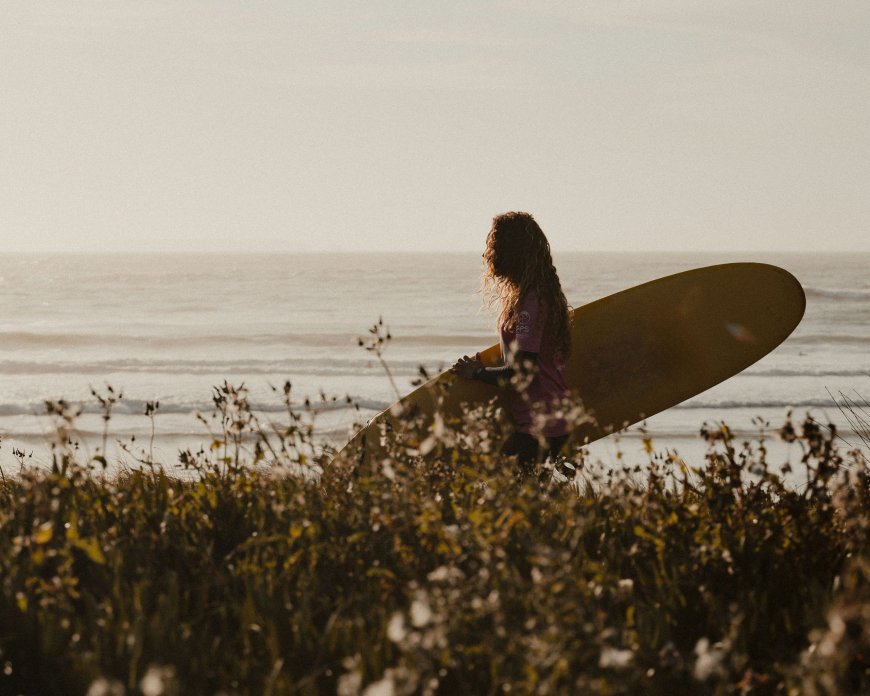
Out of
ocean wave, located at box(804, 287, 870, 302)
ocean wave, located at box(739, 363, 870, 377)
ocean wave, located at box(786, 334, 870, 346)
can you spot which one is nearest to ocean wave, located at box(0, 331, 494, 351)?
ocean wave, located at box(786, 334, 870, 346)

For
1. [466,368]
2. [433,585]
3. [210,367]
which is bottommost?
[210,367]

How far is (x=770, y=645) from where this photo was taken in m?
2.44

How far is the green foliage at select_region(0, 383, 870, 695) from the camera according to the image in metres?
1.96

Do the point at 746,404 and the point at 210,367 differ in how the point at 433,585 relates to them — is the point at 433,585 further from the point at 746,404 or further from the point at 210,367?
the point at 210,367

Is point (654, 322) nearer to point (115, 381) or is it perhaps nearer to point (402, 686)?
point (402, 686)

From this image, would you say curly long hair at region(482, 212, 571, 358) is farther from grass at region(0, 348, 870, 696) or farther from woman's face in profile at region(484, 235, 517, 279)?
grass at region(0, 348, 870, 696)

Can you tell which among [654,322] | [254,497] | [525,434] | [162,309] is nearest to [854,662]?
[254,497]

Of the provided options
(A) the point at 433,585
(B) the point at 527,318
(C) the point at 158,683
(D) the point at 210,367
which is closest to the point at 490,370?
(B) the point at 527,318

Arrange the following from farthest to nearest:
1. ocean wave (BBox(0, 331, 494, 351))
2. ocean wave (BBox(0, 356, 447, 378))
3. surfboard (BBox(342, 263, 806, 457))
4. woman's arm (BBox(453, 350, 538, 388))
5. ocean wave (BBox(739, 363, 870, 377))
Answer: ocean wave (BBox(0, 331, 494, 351)) < ocean wave (BBox(0, 356, 447, 378)) < ocean wave (BBox(739, 363, 870, 377)) < surfboard (BBox(342, 263, 806, 457)) < woman's arm (BBox(453, 350, 538, 388))

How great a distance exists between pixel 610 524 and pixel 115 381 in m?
13.8

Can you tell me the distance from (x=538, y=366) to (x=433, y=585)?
1832mm

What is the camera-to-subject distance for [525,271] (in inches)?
164

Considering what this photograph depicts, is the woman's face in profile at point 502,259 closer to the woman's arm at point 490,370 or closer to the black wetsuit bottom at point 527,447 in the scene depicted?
the woman's arm at point 490,370

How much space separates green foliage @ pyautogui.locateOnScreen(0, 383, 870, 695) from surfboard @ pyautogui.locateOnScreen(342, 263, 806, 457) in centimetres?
229
